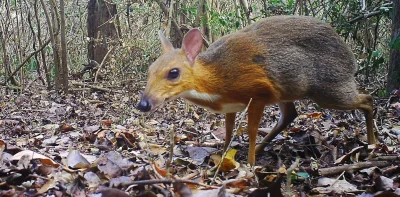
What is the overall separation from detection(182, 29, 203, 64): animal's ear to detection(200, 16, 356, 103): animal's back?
10 cm

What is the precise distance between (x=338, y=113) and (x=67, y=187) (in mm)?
4136

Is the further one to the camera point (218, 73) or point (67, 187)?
point (218, 73)

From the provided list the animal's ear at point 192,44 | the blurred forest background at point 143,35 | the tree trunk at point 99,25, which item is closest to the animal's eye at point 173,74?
the animal's ear at point 192,44

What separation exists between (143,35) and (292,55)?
263 inches

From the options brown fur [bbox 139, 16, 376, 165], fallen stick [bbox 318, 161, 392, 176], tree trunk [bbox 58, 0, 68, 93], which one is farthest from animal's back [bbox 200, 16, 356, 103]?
tree trunk [bbox 58, 0, 68, 93]

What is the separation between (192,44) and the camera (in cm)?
406

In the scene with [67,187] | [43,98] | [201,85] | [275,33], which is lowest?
[43,98]

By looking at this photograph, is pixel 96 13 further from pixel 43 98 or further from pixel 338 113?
pixel 338 113

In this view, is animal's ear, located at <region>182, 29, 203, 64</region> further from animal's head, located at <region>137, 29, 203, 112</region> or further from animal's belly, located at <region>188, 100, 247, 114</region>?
animal's belly, located at <region>188, 100, 247, 114</region>

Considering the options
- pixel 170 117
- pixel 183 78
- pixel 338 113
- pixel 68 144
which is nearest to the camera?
pixel 183 78

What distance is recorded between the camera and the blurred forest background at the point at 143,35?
22.4 ft

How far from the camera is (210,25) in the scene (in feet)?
30.2

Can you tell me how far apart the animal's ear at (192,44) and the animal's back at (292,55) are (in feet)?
0.33

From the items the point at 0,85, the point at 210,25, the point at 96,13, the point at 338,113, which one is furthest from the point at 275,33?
the point at 96,13
